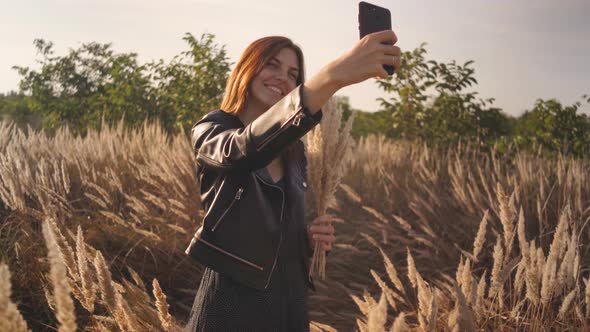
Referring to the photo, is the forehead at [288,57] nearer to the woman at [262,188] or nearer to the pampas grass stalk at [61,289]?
the woman at [262,188]

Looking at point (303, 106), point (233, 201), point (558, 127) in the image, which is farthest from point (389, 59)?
point (558, 127)

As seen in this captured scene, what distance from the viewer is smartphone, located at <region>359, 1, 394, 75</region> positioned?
1411mm

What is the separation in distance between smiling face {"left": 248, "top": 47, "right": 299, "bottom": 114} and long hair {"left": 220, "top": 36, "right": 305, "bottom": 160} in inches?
0.8

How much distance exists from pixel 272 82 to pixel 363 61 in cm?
87

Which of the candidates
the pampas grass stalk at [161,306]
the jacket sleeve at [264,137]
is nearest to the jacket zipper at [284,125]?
the jacket sleeve at [264,137]

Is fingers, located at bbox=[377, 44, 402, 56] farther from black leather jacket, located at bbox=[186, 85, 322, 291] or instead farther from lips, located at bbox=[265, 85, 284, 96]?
lips, located at bbox=[265, 85, 284, 96]

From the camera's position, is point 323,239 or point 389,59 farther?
point 323,239

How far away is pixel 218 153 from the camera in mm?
1460

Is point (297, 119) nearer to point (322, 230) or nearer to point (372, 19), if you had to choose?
point (372, 19)

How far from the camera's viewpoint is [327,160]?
1.91 m

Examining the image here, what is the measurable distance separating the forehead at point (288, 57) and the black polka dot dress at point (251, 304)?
528 mm

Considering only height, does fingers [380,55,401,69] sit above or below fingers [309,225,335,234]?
above

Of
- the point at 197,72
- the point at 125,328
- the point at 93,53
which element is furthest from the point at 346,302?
the point at 93,53

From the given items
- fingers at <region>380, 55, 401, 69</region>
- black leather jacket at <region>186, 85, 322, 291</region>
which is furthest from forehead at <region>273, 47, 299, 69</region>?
fingers at <region>380, 55, 401, 69</region>
